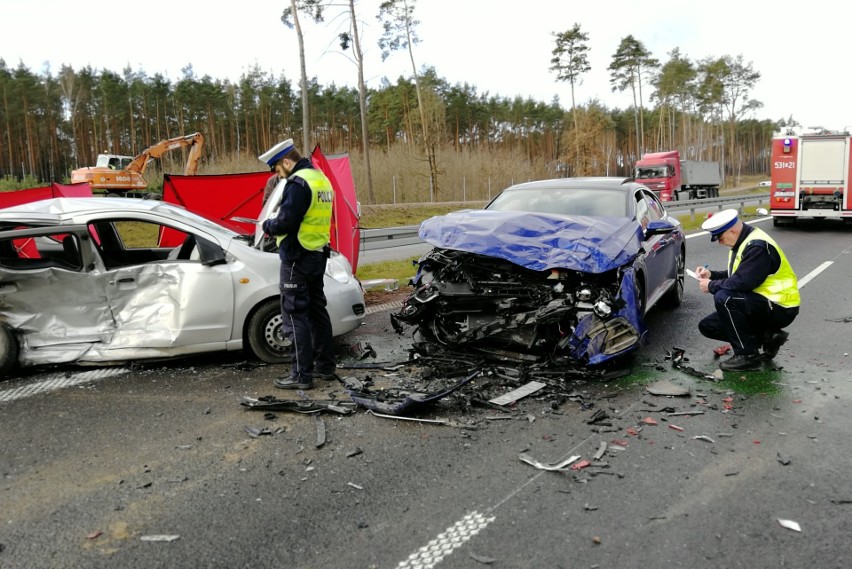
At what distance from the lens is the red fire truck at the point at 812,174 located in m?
17.5

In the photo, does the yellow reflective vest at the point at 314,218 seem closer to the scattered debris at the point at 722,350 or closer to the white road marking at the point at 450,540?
the white road marking at the point at 450,540

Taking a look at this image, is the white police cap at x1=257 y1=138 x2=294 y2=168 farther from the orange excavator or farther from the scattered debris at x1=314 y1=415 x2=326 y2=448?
the orange excavator

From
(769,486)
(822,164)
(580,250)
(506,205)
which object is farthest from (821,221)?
(769,486)

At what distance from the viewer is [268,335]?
5.61 m

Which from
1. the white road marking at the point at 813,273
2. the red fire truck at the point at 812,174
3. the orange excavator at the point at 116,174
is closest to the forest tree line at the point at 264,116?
the orange excavator at the point at 116,174

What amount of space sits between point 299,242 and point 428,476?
228 centimetres

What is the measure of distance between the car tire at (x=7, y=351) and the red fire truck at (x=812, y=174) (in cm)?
1918

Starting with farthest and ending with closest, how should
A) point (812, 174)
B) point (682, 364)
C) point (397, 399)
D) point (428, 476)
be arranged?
1. point (812, 174)
2. point (682, 364)
3. point (397, 399)
4. point (428, 476)

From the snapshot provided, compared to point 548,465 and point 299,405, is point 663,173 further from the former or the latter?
point 548,465

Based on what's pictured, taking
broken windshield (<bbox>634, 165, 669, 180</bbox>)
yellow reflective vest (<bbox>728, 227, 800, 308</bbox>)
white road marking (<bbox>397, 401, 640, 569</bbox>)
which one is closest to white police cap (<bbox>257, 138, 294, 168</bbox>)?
white road marking (<bbox>397, 401, 640, 569</bbox>)

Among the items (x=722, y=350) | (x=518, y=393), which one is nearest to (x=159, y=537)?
(x=518, y=393)

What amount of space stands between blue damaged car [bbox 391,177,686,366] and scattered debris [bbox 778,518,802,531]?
2.08 meters

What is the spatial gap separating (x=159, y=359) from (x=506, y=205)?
389cm

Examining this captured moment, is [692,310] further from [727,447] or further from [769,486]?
[769,486]
